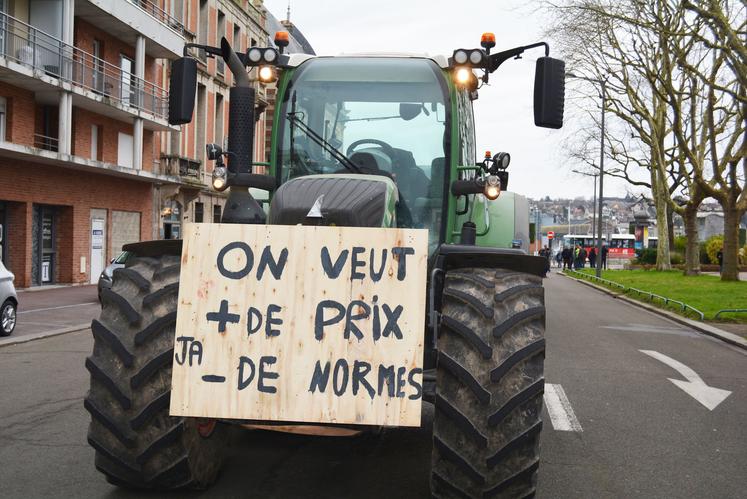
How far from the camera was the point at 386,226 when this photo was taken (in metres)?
4.62

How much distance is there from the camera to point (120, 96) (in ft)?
97.7

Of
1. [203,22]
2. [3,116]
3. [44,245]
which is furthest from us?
[203,22]

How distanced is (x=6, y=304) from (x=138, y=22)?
19736 mm

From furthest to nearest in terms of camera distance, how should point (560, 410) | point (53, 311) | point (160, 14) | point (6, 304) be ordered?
1. point (160, 14)
2. point (53, 311)
3. point (6, 304)
4. point (560, 410)

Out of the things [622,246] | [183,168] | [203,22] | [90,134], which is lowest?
[622,246]

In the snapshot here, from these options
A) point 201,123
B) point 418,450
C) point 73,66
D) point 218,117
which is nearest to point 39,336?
point 418,450

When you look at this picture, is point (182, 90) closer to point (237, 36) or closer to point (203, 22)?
point (203, 22)

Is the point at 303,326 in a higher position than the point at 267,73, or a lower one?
lower

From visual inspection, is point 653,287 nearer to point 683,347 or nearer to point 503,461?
point 683,347

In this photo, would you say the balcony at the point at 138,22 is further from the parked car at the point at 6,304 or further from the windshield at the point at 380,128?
the windshield at the point at 380,128

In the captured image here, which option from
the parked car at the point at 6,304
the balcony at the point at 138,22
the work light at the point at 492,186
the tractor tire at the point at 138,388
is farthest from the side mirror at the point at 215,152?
the balcony at the point at 138,22

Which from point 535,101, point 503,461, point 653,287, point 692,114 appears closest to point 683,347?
point 535,101

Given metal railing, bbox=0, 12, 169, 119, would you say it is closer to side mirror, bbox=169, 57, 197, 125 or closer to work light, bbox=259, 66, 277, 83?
work light, bbox=259, 66, 277, 83

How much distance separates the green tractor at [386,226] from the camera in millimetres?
3668
